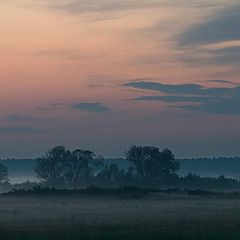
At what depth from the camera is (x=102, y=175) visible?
390 ft

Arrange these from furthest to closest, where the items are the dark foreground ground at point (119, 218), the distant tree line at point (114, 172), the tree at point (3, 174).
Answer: the tree at point (3, 174)
the distant tree line at point (114, 172)
the dark foreground ground at point (119, 218)

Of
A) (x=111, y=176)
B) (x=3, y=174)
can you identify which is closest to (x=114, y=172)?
(x=111, y=176)

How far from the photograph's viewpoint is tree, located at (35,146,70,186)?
116312 millimetres

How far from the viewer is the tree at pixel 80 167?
378 ft

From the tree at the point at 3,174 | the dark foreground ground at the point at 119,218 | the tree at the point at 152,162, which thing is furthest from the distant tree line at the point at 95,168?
the dark foreground ground at the point at 119,218

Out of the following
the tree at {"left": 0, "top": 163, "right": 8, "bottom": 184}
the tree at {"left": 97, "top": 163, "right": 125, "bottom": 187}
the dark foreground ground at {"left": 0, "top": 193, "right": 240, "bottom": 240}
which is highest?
the tree at {"left": 0, "top": 163, "right": 8, "bottom": 184}

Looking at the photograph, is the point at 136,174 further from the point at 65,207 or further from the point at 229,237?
the point at 229,237

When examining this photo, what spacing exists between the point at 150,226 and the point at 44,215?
13000 millimetres

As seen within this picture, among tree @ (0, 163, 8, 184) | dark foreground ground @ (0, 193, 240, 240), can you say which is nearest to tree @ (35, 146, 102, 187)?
tree @ (0, 163, 8, 184)

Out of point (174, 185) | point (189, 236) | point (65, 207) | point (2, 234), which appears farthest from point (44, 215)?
point (174, 185)

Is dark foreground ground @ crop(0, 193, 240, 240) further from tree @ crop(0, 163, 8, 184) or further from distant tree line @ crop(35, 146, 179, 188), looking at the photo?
tree @ crop(0, 163, 8, 184)

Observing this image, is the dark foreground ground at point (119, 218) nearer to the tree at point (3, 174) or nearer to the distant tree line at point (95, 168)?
the distant tree line at point (95, 168)

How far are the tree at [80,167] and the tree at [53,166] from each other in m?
0.66

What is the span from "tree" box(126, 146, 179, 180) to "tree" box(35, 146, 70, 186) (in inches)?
298
